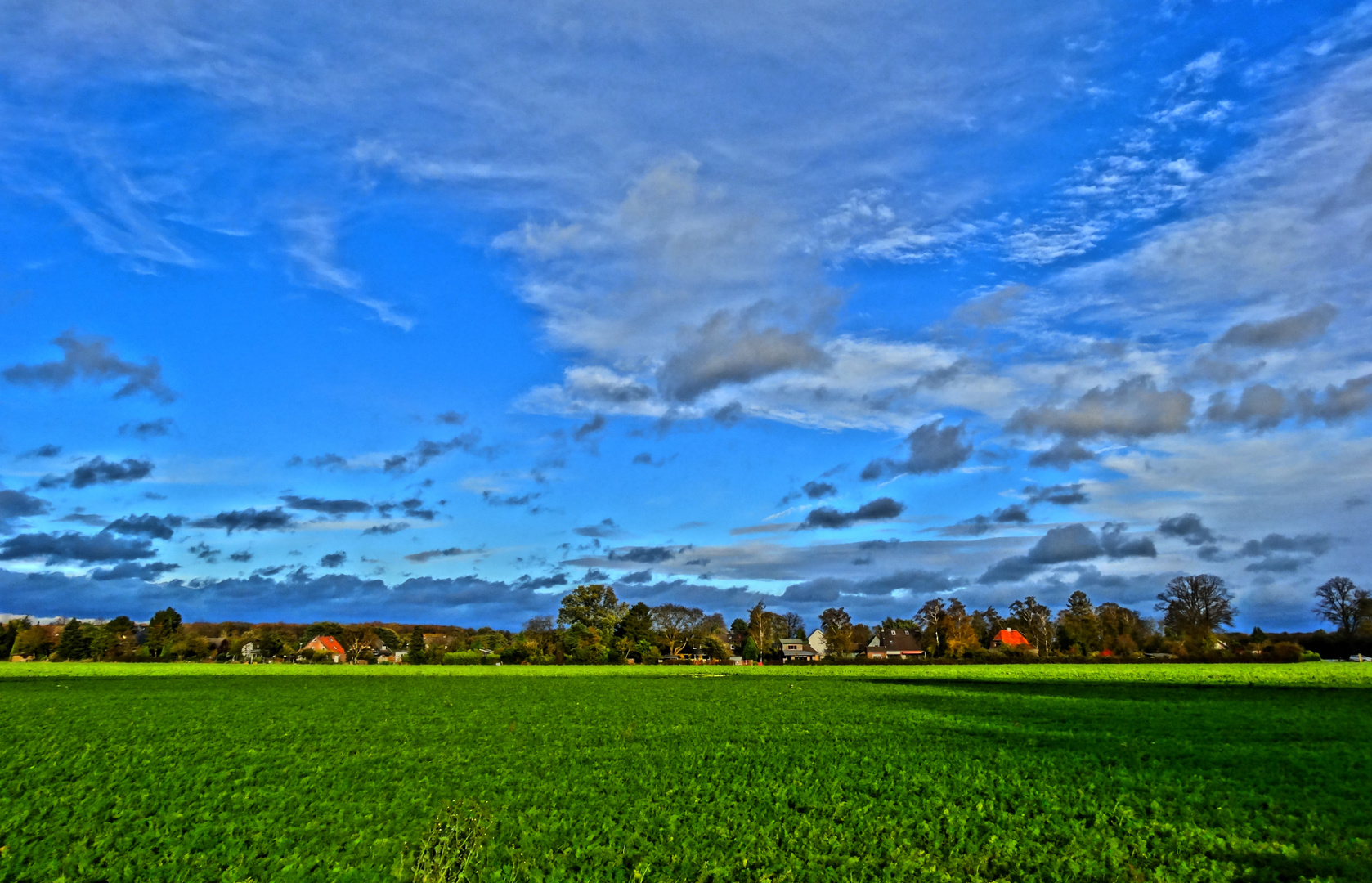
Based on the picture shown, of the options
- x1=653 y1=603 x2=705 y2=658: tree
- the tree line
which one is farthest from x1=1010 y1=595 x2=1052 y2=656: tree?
x1=653 y1=603 x2=705 y2=658: tree

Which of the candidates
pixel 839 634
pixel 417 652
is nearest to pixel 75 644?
pixel 417 652

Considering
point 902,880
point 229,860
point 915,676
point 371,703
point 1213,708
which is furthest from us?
point 915,676

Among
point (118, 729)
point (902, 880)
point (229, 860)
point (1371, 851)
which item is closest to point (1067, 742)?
point (1371, 851)

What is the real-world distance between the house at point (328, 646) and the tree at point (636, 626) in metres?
65.9

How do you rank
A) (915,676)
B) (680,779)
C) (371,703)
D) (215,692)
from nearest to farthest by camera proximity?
(680,779) < (371,703) < (215,692) < (915,676)

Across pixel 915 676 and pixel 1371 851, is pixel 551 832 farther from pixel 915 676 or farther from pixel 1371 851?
pixel 915 676

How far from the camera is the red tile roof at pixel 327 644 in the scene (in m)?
166

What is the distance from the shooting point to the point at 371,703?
39.2 metres

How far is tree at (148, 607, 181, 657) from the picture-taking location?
13862 centimetres

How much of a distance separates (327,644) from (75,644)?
46.1 metres

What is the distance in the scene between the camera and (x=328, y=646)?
6639 inches

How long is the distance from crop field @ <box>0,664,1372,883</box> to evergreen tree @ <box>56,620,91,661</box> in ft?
414

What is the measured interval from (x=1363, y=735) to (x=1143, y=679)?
42442mm

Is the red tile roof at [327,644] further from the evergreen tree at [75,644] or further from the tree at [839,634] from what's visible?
the tree at [839,634]
